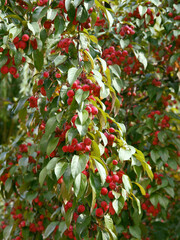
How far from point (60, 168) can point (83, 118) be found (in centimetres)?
18

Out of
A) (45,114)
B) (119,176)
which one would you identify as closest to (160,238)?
(119,176)

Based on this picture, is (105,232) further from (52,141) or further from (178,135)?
(178,135)

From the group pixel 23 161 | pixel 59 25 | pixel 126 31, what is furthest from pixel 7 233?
Answer: pixel 126 31

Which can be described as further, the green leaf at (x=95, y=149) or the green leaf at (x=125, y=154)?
the green leaf at (x=125, y=154)

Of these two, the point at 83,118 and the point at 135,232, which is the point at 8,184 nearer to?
the point at 135,232

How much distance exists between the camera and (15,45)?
1232mm

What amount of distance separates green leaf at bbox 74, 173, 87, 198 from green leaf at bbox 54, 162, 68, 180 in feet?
0.19

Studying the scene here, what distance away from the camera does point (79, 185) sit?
0.96 meters

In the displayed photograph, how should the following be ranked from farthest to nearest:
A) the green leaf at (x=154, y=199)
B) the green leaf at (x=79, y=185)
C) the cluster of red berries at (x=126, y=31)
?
the cluster of red berries at (x=126, y=31) < the green leaf at (x=154, y=199) < the green leaf at (x=79, y=185)

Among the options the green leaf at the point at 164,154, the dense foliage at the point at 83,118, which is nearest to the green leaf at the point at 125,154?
the dense foliage at the point at 83,118

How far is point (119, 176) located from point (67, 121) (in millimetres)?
321

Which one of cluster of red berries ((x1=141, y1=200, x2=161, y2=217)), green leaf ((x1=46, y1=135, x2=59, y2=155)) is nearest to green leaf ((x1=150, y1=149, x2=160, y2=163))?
cluster of red berries ((x1=141, y1=200, x2=161, y2=217))

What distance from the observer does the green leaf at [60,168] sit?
3.24 ft

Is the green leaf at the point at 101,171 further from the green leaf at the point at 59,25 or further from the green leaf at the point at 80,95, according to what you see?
the green leaf at the point at 59,25
